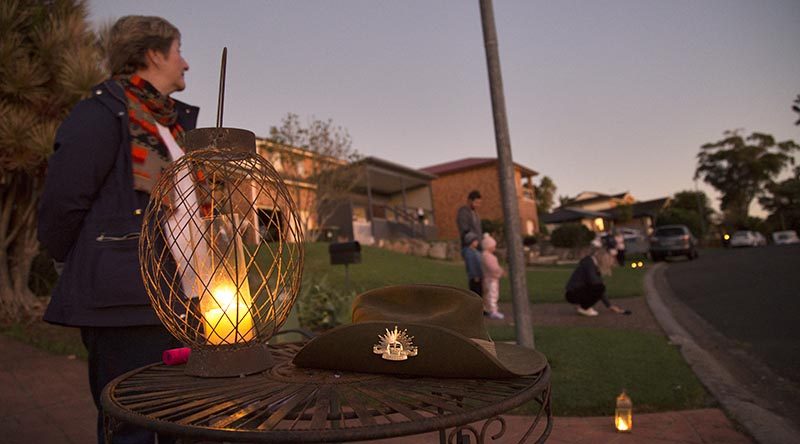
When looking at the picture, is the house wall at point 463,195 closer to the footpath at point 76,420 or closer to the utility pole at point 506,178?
the footpath at point 76,420

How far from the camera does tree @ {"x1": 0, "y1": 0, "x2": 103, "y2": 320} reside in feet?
20.0

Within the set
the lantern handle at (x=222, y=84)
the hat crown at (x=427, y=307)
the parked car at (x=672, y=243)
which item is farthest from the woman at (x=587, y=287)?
the parked car at (x=672, y=243)

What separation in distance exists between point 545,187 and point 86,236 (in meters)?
67.5

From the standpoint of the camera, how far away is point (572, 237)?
27.8 metres

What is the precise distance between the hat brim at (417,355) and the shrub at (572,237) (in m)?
28.0

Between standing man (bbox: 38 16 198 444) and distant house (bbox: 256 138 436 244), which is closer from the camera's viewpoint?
standing man (bbox: 38 16 198 444)

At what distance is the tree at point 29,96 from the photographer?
20.0ft

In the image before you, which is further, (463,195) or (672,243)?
(463,195)

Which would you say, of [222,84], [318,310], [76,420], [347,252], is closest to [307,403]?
[222,84]

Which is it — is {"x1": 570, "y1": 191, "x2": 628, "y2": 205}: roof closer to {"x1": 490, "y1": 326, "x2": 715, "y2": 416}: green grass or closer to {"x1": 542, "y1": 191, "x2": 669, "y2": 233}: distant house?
{"x1": 542, "y1": 191, "x2": 669, "y2": 233}: distant house

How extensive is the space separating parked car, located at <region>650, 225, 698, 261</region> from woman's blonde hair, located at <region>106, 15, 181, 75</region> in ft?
87.1

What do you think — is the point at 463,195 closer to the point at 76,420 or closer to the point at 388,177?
the point at 388,177

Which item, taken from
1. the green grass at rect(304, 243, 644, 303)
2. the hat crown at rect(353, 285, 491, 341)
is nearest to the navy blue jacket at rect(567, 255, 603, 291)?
the green grass at rect(304, 243, 644, 303)

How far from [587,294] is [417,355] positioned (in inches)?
286
